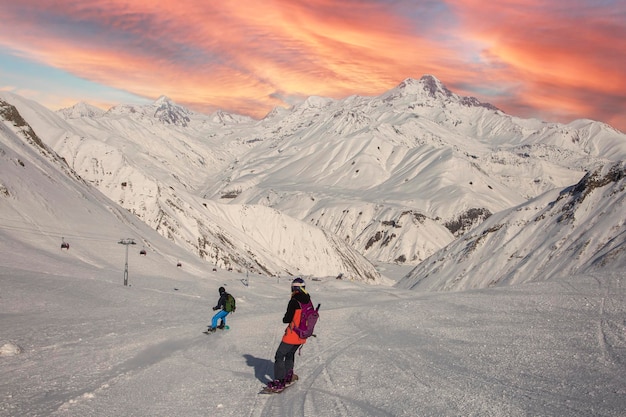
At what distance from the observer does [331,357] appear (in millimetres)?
13680

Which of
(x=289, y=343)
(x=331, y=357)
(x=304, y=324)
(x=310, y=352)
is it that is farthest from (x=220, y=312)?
Result: (x=304, y=324)

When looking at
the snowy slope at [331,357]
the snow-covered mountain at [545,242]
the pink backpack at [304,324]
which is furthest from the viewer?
the snow-covered mountain at [545,242]

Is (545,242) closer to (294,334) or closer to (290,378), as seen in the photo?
(290,378)

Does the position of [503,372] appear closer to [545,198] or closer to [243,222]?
[545,198]

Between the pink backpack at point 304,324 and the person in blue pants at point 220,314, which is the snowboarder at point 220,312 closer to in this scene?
the person in blue pants at point 220,314

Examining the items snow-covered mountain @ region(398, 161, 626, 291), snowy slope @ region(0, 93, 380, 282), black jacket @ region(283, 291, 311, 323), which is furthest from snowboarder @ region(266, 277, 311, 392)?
snowy slope @ region(0, 93, 380, 282)

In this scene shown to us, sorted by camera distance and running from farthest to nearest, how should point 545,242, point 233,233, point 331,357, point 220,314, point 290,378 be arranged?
1. point 233,233
2. point 545,242
3. point 220,314
4. point 331,357
5. point 290,378

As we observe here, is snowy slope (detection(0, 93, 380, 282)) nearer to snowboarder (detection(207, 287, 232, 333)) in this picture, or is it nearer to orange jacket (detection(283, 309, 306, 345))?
snowboarder (detection(207, 287, 232, 333))

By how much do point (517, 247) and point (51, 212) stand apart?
6343 centimetres

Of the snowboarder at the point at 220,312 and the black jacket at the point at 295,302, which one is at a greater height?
the black jacket at the point at 295,302

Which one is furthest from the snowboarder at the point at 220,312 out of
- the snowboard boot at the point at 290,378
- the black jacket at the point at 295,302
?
the black jacket at the point at 295,302

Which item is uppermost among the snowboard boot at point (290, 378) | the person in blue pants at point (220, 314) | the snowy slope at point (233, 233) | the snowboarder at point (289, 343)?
the snowboarder at point (289, 343)

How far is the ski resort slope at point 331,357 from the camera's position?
9203mm

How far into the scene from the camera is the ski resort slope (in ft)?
30.2
